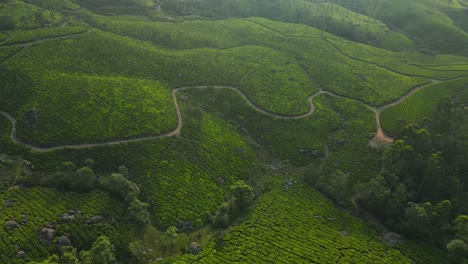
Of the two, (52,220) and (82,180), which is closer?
(52,220)

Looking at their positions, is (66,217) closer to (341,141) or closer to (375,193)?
(375,193)


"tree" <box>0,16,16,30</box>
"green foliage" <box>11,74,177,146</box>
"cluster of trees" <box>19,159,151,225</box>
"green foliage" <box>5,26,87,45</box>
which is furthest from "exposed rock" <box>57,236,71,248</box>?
"tree" <box>0,16,16,30</box>

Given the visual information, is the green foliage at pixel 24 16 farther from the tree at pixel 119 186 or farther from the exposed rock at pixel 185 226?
the exposed rock at pixel 185 226

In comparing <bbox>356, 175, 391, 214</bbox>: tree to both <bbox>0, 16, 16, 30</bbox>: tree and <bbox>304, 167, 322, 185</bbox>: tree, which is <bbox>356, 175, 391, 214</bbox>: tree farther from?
<bbox>0, 16, 16, 30</bbox>: tree

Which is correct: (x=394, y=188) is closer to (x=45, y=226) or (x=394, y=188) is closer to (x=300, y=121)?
(x=300, y=121)

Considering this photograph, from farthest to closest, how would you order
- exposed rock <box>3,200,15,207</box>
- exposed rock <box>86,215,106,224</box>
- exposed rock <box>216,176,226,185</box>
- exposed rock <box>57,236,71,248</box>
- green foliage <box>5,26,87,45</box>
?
1. green foliage <box>5,26,87,45</box>
2. exposed rock <box>216,176,226,185</box>
3. exposed rock <box>86,215,106,224</box>
4. exposed rock <box>3,200,15,207</box>
5. exposed rock <box>57,236,71,248</box>

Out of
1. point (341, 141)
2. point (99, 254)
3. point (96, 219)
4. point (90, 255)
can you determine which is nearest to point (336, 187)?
point (341, 141)
